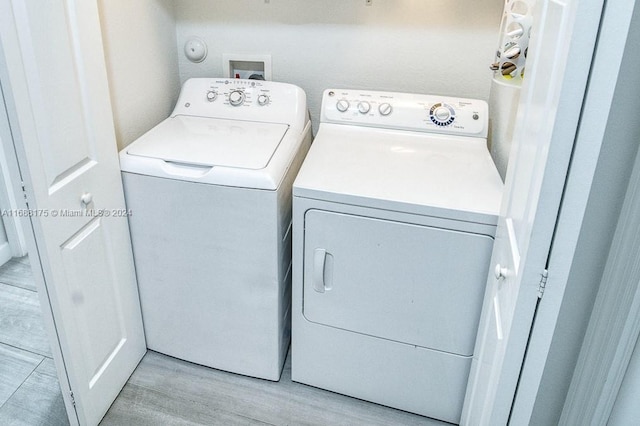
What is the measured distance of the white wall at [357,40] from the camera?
192 centimetres

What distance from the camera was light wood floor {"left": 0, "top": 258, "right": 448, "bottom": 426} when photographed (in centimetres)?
174

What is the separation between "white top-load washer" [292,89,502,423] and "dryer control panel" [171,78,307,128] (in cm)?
18

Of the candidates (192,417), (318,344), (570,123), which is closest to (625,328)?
(570,123)

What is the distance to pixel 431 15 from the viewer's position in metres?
1.92

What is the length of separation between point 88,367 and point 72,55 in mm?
955

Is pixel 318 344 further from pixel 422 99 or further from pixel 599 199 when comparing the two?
pixel 599 199

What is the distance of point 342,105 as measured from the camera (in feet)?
Result: 6.42

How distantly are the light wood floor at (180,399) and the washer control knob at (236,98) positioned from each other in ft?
3.46

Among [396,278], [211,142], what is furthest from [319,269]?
[211,142]

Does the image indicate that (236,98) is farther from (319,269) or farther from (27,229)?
(27,229)

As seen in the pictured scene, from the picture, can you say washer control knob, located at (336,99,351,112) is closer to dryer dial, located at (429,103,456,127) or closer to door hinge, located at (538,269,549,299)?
dryer dial, located at (429,103,456,127)

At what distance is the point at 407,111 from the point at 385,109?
8 centimetres

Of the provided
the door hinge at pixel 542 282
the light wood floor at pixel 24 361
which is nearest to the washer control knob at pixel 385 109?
the door hinge at pixel 542 282

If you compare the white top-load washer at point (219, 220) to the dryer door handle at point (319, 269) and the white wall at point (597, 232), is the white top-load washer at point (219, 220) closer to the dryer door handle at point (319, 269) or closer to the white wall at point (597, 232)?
the dryer door handle at point (319, 269)
